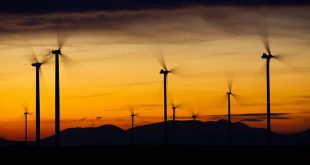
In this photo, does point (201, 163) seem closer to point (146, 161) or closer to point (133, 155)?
point (146, 161)

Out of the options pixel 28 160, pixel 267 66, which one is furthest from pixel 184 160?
pixel 267 66

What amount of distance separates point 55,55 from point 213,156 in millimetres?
63248

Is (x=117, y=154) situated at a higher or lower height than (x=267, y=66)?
lower

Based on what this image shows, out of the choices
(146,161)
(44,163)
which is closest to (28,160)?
(44,163)

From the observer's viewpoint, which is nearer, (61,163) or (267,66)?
(61,163)

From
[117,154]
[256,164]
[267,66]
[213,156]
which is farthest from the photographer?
[267,66]

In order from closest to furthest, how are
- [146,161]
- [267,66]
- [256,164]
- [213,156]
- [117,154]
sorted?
[256,164] < [146,161] < [213,156] < [117,154] < [267,66]

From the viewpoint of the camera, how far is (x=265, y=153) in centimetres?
8994

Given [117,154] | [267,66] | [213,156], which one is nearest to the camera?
[213,156]

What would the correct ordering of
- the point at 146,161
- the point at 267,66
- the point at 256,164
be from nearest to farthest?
the point at 256,164 → the point at 146,161 → the point at 267,66

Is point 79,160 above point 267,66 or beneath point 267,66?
beneath

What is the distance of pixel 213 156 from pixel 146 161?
827 cm

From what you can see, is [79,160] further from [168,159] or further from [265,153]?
[265,153]

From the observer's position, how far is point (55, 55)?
146 meters
